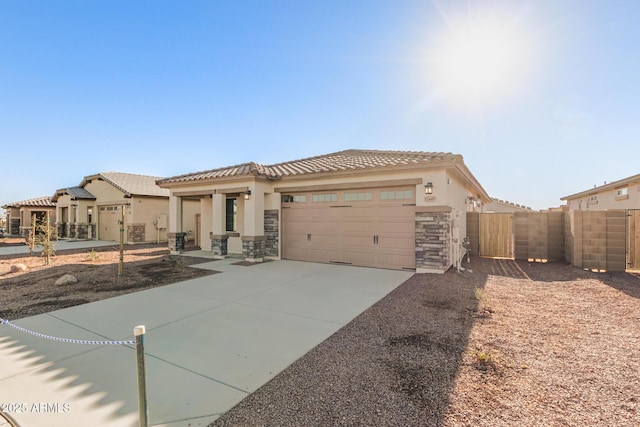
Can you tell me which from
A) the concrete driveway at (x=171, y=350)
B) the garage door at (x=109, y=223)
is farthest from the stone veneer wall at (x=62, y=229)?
the concrete driveway at (x=171, y=350)

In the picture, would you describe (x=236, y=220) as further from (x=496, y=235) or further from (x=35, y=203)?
(x=35, y=203)

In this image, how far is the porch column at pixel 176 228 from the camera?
536 inches

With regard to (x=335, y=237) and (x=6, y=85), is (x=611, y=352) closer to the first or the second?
(x=335, y=237)

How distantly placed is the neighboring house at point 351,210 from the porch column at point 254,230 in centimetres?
4

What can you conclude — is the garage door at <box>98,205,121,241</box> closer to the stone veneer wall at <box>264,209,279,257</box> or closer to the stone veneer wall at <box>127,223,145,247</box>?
the stone veneer wall at <box>127,223,145,247</box>

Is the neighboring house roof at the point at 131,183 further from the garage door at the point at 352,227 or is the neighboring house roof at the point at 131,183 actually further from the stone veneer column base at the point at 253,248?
the garage door at the point at 352,227

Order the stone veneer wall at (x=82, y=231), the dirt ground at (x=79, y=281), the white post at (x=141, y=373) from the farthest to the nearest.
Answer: the stone veneer wall at (x=82, y=231), the dirt ground at (x=79, y=281), the white post at (x=141, y=373)

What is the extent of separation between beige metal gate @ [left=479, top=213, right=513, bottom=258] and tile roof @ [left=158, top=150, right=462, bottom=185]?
457 centimetres

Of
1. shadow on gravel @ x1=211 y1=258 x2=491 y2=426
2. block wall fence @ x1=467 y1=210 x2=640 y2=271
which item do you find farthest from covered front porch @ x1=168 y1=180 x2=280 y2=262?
block wall fence @ x1=467 y1=210 x2=640 y2=271

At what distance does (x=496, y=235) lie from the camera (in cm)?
1207

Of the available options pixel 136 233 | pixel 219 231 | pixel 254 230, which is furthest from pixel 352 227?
pixel 136 233

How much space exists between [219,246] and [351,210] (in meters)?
5.99

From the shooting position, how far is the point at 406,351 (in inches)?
145

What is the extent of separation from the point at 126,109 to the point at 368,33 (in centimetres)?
1090
